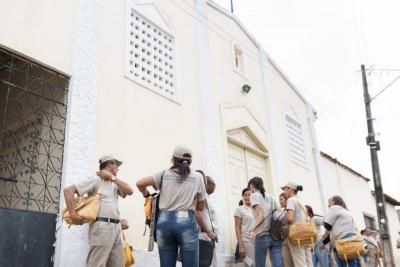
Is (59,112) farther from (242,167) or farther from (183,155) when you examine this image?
(242,167)

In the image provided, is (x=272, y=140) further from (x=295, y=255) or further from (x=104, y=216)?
(x=104, y=216)

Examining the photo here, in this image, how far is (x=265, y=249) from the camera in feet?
17.0

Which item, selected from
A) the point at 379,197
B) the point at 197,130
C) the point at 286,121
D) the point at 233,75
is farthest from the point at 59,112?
the point at 379,197

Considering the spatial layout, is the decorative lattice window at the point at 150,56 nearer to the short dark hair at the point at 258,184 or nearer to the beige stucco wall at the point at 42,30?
the beige stucco wall at the point at 42,30

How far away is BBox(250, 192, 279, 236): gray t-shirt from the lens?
5.21 m

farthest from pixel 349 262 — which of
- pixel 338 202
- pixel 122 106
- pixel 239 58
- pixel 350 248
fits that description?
pixel 239 58

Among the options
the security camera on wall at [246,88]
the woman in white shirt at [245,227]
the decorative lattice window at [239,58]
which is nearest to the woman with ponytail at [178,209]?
the woman in white shirt at [245,227]

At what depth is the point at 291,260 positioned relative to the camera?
18.9ft

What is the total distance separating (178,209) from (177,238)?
0.24m

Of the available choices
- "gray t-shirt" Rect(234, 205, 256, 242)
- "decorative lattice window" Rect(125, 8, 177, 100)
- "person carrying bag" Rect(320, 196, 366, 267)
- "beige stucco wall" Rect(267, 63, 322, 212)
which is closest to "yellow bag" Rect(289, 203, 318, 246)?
"person carrying bag" Rect(320, 196, 366, 267)

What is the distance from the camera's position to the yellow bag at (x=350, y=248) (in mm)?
5391

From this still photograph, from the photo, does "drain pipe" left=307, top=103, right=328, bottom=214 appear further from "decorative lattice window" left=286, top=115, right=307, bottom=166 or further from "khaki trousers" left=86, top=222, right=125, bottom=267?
"khaki trousers" left=86, top=222, right=125, bottom=267

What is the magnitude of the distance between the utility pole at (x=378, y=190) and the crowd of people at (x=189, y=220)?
243 inches

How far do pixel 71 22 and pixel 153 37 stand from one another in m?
1.80
